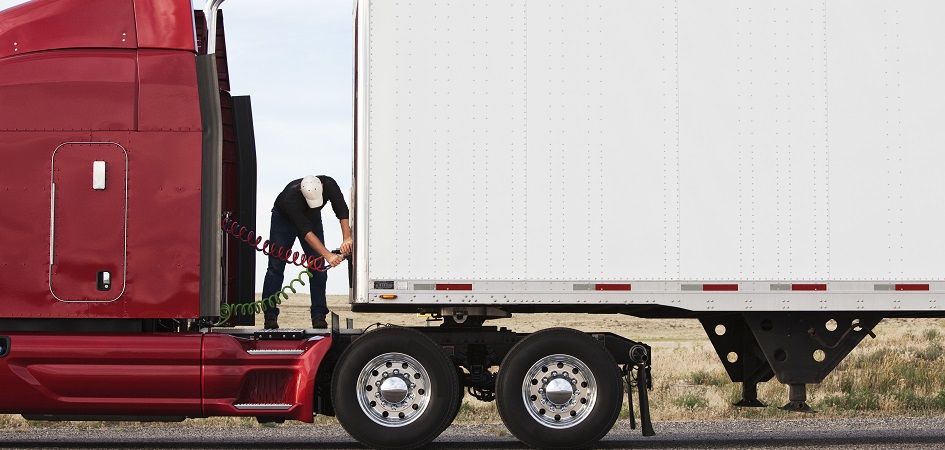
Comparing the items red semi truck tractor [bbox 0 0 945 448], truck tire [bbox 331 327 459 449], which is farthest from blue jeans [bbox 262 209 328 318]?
truck tire [bbox 331 327 459 449]

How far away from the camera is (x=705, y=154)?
9633 mm

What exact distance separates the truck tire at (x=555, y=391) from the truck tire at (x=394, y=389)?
1.57 feet

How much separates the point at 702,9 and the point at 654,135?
1.11 metres

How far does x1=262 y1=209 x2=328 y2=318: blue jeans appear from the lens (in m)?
10.6

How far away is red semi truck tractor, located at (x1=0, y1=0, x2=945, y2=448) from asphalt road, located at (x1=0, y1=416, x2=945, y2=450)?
3.69 feet

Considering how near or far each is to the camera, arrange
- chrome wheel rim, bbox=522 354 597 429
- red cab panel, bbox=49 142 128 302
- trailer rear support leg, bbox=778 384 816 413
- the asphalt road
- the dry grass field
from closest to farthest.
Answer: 1. red cab panel, bbox=49 142 128 302
2. chrome wheel rim, bbox=522 354 597 429
3. trailer rear support leg, bbox=778 384 816 413
4. the asphalt road
5. the dry grass field

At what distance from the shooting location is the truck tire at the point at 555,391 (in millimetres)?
9734

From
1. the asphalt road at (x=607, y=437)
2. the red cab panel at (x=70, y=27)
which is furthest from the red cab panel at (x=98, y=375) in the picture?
the red cab panel at (x=70, y=27)

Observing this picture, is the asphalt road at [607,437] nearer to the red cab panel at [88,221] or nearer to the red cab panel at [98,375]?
the red cab panel at [98,375]

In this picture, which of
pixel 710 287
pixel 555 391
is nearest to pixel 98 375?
pixel 555 391

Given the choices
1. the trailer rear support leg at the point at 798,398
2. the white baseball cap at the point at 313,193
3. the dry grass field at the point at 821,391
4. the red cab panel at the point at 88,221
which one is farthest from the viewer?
the dry grass field at the point at 821,391

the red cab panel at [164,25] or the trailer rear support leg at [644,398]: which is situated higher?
the red cab panel at [164,25]

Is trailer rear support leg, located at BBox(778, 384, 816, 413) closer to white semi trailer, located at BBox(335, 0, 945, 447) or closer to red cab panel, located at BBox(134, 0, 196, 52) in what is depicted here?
white semi trailer, located at BBox(335, 0, 945, 447)

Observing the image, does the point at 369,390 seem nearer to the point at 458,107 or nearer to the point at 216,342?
the point at 216,342
